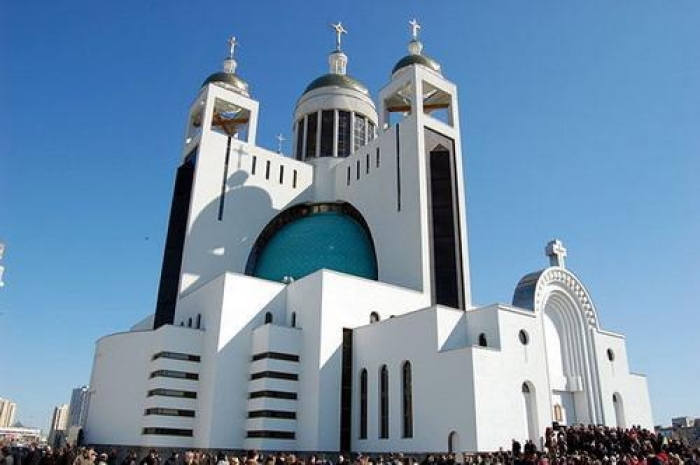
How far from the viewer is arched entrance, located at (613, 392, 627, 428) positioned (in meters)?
28.2

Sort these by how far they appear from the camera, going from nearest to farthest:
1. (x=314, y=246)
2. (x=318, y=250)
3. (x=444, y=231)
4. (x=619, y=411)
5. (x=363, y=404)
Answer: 1. (x=363, y=404)
2. (x=619, y=411)
3. (x=444, y=231)
4. (x=318, y=250)
5. (x=314, y=246)

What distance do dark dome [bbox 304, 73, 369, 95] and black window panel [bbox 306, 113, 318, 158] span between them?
2.78 metres

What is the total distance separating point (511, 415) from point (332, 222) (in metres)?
19.3

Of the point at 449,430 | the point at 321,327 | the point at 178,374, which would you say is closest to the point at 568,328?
the point at 449,430

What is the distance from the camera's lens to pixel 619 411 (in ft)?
93.9

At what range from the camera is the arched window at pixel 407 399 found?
23750 millimetres

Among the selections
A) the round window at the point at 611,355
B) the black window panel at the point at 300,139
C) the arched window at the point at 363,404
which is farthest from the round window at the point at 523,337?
the black window panel at the point at 300,139

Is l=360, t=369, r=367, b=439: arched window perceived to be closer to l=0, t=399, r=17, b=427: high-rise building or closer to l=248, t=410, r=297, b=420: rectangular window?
l=248, t=410, r=297, b=420: rectangular window

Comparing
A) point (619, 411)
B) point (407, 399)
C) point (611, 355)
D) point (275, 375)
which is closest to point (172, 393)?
point (275, 375)

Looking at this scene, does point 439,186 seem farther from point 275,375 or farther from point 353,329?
point 275,375

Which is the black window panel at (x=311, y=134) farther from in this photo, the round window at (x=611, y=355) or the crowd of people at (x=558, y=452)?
the crowd of people at (x=558, y=452)

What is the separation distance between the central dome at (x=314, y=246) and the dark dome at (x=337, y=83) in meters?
13.1

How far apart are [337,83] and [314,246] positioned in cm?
1852

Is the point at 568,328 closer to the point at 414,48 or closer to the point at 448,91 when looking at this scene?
the point at 448,91
